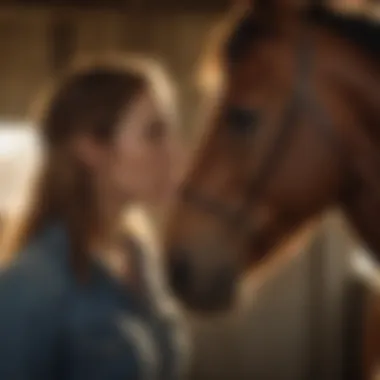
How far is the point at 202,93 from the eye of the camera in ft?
2.98

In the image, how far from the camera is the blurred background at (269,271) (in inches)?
36.1

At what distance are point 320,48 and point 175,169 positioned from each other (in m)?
0.23

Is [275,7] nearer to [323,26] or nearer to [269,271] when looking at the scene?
[323,26]

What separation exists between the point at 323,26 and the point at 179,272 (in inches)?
13.8

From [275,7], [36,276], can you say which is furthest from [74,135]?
[275,7]

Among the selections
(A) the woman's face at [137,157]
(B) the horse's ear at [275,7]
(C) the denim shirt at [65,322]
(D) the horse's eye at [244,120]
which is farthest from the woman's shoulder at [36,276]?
(B) the horse's ear at [275,7]

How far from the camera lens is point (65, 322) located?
911 millimetres

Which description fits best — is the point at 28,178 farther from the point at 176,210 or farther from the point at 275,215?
the point at 275,215

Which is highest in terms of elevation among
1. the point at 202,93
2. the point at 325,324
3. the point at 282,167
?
the point at 202,93

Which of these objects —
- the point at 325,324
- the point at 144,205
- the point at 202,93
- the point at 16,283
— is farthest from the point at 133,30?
the point at 325,324

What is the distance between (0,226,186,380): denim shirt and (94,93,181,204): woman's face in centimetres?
10

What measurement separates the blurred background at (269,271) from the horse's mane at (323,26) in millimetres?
36

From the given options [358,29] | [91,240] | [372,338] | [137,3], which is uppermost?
[137,3]

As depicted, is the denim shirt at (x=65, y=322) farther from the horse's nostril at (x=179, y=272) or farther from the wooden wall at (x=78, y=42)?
the wooden wall at (x=78, y=42)
